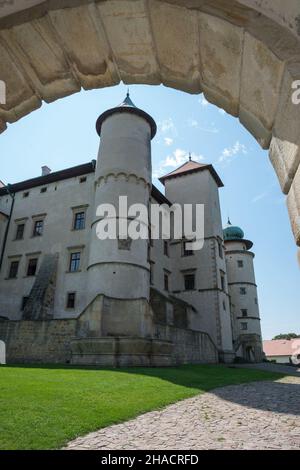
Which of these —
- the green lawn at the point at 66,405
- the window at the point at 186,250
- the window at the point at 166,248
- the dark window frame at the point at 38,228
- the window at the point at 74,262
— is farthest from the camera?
the window at the point at 186,250

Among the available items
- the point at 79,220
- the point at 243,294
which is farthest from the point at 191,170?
the point at 243,294

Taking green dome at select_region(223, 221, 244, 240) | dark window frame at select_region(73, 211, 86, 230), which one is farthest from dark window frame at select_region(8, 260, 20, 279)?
green dome at select_region(223, 221, 244, 240)

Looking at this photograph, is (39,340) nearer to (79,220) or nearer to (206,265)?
(79,220)

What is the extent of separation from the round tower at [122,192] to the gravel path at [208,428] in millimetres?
11950

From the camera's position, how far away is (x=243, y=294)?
4059 cm

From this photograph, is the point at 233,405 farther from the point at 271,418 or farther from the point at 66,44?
the point at 66,44

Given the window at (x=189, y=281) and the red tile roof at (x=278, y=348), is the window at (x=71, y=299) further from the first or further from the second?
the red tile roof at (x=278, y=348)

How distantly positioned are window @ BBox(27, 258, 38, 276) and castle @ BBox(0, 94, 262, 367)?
9cm

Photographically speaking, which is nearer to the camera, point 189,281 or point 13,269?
point 13,269

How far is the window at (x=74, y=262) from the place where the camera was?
23.3 meters

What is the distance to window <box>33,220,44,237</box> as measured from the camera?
26.2 m

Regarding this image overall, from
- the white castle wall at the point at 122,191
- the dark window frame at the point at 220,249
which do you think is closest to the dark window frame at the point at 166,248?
the dark window frame at the point at 220,249

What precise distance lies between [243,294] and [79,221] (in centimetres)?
2550

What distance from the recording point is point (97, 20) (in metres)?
2.41
